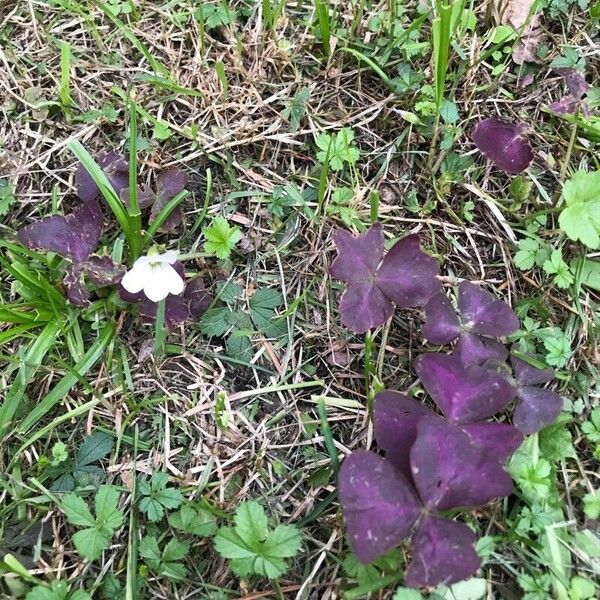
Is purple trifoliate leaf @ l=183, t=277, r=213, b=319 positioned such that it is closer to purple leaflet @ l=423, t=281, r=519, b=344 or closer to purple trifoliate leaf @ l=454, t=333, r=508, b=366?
purple leaflet @ l=423, t=281, r=519, b=344

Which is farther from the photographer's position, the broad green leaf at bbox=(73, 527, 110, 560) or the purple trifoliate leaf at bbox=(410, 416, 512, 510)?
the broad green leaf at bbox=(73, 527, 110, 560)

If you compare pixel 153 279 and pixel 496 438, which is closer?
pixel 496 438

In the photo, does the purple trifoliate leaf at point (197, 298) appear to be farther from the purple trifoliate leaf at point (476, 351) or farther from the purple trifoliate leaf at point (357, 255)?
the purple trifoliate leaf at point (476, 351)

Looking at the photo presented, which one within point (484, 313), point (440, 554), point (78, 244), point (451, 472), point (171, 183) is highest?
point (171, 183)

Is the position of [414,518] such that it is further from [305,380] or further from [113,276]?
[113,276]

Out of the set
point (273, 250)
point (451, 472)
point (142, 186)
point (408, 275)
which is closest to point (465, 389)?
point (451, 472)

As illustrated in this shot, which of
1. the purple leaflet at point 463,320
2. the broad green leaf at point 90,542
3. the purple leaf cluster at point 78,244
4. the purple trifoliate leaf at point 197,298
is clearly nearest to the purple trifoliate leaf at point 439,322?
the purple leaflet at point 463,320

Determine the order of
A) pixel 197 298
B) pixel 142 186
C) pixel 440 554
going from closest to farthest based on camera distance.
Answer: pixel 440 554 < pixel 197 298 < pixel 142 186

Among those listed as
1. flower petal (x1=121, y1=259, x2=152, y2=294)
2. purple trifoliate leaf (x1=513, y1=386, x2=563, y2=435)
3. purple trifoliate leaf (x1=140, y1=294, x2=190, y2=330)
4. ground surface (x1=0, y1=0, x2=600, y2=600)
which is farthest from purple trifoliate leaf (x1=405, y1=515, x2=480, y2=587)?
flower petal (x1=121, y1=259, x2=152, y2=294)

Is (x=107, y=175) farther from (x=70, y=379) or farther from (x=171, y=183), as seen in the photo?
(x=70, y=379)
